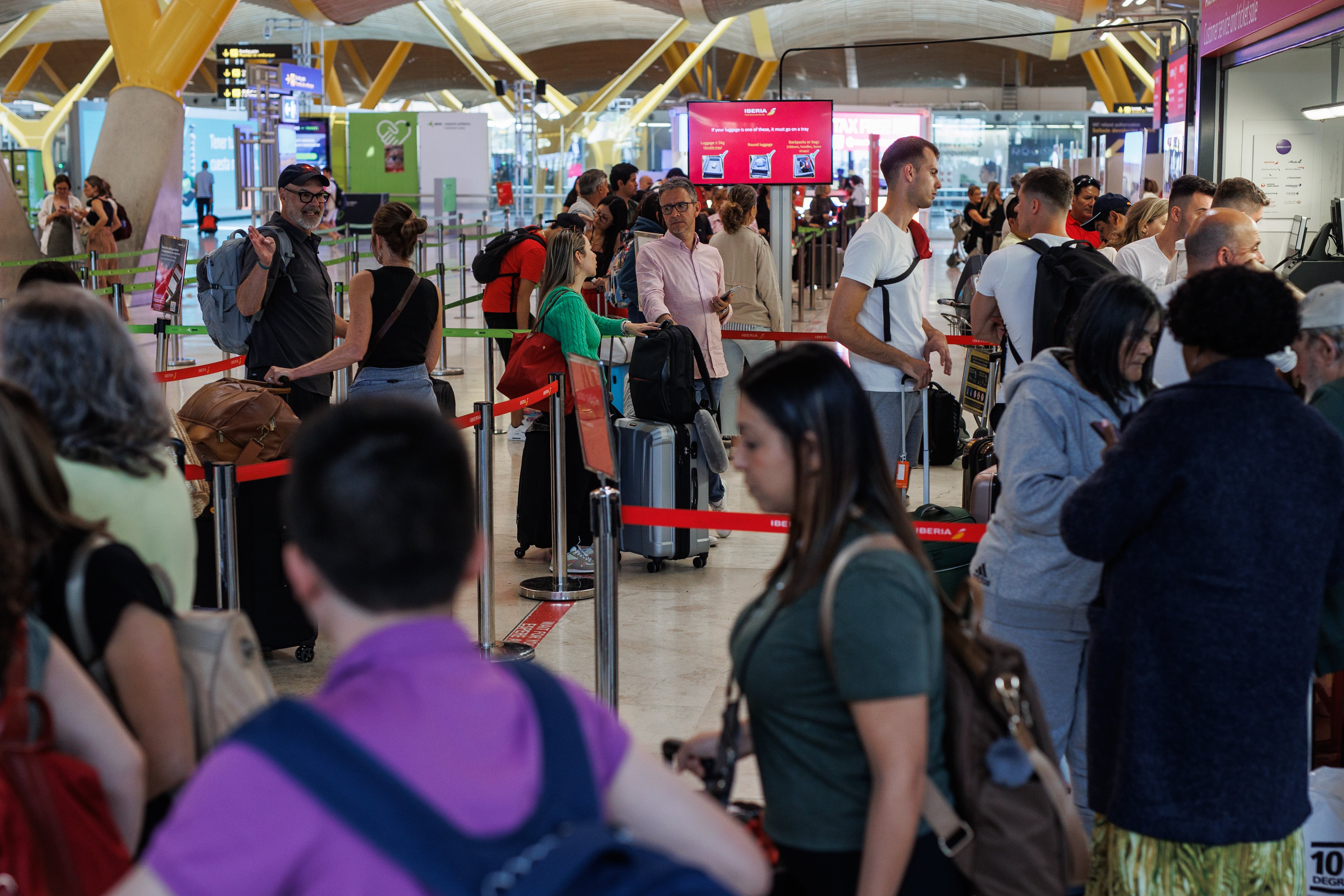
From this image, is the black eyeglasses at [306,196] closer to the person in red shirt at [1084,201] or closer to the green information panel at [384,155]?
the person in red shirt at [1084,201]

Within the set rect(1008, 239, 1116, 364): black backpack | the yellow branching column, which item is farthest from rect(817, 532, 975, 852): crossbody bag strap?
the yellow branching column

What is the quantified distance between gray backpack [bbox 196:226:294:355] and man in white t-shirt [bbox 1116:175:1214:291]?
3567 millimetres

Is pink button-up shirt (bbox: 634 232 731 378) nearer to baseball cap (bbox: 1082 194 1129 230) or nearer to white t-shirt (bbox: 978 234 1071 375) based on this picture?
white t-shirt (bbox: 978 234 1071 375)

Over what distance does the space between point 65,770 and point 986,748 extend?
114 centimetres

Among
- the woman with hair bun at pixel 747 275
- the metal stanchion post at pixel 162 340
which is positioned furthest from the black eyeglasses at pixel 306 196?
the woman with hair bun at pixel 747 275

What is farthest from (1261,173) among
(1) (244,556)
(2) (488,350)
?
(1) (244,556)

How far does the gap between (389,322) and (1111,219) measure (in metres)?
4.94

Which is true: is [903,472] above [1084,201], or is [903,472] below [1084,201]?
below

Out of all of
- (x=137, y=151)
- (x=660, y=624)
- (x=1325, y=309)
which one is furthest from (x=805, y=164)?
(x=137, y=151)

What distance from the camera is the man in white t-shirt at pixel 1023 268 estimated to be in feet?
16.5

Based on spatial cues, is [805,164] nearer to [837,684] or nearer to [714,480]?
[714,480]

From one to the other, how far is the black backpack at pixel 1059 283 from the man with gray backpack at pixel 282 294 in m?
2.91

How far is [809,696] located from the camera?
1794 mm

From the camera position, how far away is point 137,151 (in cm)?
1809
